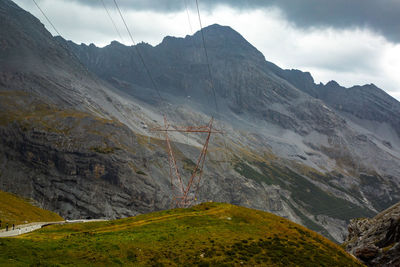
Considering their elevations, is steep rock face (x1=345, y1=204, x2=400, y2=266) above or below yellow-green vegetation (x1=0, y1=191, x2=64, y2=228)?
above

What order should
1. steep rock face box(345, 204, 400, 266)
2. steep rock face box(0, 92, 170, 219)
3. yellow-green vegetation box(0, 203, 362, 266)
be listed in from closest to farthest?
1. yellow-green vegetation box(0, 203, 362, 266)
2. steep rock face box(345, 204, 400, 266)
3. steep rock face box(0, 92, 170, 219)

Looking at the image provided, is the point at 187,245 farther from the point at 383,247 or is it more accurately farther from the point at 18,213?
the point at 18,213

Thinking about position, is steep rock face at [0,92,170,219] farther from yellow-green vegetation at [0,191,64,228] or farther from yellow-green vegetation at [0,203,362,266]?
yellow-green vegetation at [0,203,362,266]

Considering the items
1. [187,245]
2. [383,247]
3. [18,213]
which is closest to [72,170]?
[18,213]

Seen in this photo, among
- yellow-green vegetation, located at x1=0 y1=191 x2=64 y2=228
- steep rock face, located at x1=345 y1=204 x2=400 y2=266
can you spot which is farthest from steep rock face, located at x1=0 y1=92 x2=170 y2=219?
steep rock face, located at x1=345 y1=204 x2=400 y2=266

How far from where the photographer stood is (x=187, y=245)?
107 ft

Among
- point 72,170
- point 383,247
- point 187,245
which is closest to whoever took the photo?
point 187,245

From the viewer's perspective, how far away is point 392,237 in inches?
1834

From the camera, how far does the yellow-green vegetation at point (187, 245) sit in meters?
27.3


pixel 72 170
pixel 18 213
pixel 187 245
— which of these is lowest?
pixel 72 170

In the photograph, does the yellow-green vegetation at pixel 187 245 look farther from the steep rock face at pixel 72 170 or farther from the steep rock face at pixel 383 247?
the steep rock face at pixel 72 170

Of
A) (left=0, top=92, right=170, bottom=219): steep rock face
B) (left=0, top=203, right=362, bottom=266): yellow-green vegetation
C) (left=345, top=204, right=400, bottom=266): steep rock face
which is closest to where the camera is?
(left=0, top=203, right=362, bottom=266): yellow-green vegetation

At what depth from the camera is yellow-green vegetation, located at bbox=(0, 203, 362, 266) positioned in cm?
2728

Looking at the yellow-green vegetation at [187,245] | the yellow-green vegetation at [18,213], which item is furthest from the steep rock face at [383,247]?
the yellow-green vegetation at [18,213]
